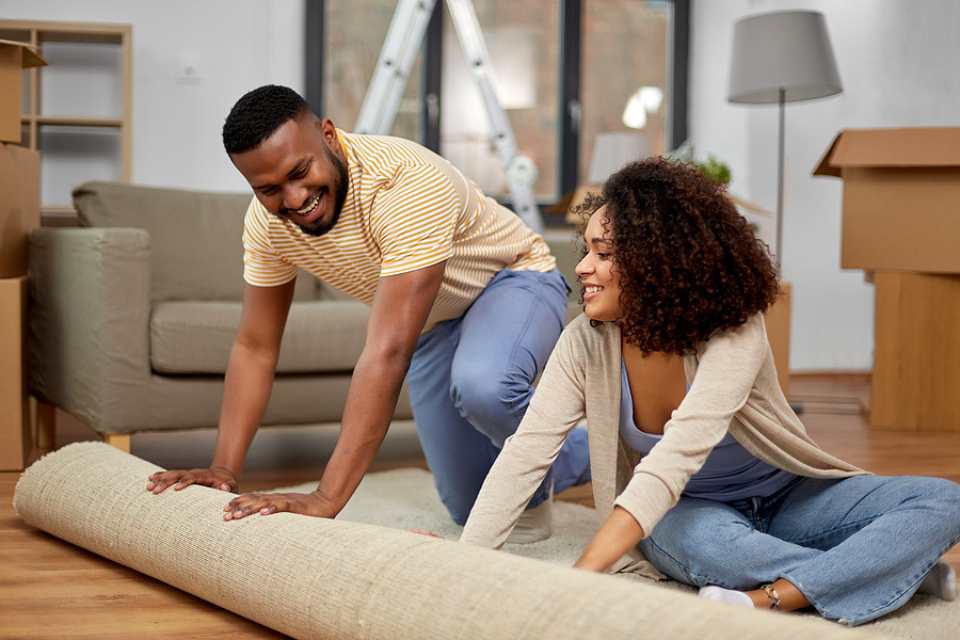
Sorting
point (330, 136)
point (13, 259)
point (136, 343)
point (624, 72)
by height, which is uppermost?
point (624, 72)

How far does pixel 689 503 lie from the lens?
1.64 m

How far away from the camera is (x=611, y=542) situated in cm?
129

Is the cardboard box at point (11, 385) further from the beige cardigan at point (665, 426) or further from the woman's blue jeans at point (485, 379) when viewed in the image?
the beige cardigan at point (665, 426)

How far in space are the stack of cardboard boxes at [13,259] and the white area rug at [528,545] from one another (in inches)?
27.7

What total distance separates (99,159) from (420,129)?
1.38 metres

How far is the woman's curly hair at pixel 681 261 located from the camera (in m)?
1.43

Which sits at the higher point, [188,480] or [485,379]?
[485,379]

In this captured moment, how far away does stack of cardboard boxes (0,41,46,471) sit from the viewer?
2.64 m

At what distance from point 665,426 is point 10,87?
2022 millimetres

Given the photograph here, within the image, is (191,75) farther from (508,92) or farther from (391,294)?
(391,294)

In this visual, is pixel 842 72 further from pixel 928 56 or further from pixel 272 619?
pixel 272 619

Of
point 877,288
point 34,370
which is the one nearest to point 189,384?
point 34,370

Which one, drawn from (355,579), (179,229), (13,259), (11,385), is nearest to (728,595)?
(355,579)

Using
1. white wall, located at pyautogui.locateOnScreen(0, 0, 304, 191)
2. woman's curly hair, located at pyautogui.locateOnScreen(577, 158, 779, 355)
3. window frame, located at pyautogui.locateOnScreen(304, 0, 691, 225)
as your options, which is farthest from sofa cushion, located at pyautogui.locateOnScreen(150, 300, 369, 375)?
window frame, located at pyautogui.locateOnScreen(304, 0, 691, 225)
